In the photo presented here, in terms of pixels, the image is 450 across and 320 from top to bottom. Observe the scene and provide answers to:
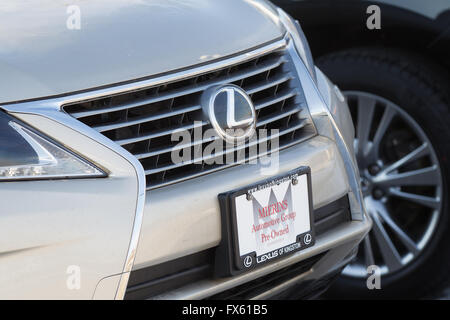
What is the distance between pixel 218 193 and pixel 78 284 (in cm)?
45

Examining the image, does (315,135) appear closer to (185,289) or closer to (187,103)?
(187,103)

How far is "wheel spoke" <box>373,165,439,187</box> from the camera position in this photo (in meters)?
3.30

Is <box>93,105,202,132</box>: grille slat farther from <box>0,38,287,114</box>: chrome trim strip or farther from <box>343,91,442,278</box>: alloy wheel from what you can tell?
<box>343,91,442,278</box>: alloy wheel

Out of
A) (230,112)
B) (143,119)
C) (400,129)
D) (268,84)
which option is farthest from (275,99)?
(400,129)

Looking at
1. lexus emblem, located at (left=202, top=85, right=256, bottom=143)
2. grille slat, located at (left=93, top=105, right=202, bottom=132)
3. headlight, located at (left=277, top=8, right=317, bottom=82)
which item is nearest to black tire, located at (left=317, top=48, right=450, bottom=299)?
headlight, located at (left=277, top=8, right=317, bottom=82)

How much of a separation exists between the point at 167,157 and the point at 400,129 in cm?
146

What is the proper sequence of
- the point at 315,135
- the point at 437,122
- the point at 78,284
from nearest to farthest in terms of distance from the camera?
1. the point at 78,284
2. the point at 315,135
3. the point at 437,122

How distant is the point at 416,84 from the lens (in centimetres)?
329

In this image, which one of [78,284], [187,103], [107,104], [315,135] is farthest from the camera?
[315,135]

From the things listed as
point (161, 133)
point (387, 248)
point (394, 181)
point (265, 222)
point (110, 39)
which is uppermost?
point (110, 39)

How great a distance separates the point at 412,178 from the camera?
10.9ft

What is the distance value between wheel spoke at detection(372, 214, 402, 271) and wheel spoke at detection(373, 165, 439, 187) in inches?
6.4

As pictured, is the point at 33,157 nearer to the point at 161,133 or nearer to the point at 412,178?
the point at 161,133
